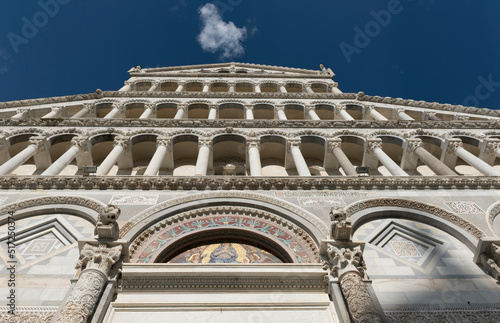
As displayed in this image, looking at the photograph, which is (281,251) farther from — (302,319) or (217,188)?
(217,188)

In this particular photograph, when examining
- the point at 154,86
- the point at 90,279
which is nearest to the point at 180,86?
the point at 154,86

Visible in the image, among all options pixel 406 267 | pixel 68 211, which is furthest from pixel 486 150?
pixel 68 211

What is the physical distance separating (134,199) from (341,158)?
834cm

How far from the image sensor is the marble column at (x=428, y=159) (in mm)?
14086

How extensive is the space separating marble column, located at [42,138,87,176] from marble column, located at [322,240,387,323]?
995 centimetres

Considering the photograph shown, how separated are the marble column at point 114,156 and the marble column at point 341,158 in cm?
891

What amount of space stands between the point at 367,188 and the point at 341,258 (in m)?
4.66

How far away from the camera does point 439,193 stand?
1229 centimetres

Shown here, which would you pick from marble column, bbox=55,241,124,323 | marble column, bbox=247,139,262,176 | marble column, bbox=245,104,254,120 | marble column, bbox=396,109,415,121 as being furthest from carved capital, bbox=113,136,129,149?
marble column, bbox=396,109,415,121

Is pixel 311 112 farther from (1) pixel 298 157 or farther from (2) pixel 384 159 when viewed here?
(2) pixel 384 159

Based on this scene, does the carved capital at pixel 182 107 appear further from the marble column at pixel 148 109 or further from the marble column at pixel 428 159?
the marble column at pixel 428 159

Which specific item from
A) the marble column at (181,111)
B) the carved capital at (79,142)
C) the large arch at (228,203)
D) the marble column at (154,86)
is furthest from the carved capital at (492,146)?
the marble column at (154,86)

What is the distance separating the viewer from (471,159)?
50.3ft

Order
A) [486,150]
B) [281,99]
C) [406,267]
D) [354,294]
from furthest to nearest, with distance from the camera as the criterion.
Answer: [281,99]
[486,150]
[406,267]
[354,294]
